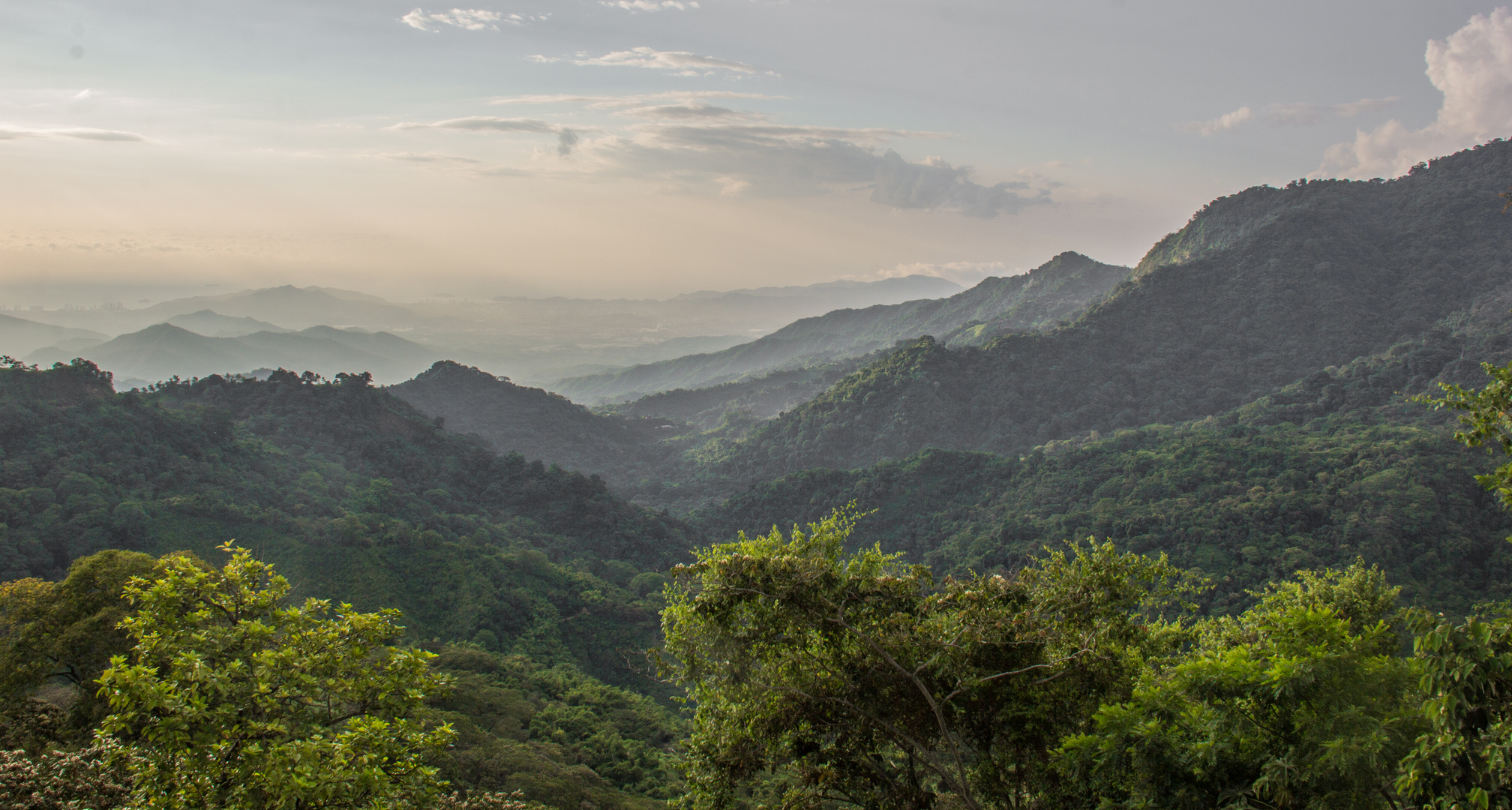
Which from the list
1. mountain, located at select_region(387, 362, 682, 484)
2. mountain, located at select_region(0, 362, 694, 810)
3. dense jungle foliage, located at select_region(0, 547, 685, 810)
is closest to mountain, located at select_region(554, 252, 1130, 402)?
mountain, located at select_region(387, 362, 682, 484)

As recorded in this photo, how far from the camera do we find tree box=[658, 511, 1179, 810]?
31.2ft

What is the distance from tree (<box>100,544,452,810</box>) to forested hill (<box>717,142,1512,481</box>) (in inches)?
3054

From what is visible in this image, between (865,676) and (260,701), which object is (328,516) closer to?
(260,701)

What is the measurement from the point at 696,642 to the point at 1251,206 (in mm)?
130749

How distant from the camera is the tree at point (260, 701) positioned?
7320 millimetres

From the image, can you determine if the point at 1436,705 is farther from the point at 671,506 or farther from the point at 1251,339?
the point at 1251,339

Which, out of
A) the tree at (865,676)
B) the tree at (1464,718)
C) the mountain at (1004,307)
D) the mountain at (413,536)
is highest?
the mountain at (1004,307)

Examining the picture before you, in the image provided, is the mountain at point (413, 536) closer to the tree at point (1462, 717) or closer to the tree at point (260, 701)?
the tree at point (260, 701)

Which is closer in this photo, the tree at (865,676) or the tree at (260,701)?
the tree at (260,701)

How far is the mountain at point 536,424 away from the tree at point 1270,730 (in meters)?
85.2

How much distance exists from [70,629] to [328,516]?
103 ft

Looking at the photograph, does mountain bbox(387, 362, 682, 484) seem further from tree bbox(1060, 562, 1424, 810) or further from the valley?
tree bbox(1060, 562, 1424, 810)

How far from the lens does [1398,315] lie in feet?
277

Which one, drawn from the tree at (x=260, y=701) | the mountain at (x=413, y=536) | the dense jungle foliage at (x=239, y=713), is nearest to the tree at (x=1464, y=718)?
the dense jungle foliage at (x=239, y=713)
